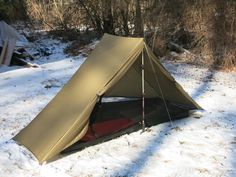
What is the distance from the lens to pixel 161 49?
10648mm

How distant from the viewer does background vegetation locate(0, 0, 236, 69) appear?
31.7 feet

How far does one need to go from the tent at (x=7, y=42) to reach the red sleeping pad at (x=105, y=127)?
18.3ft

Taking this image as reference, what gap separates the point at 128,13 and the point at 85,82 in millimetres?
6865

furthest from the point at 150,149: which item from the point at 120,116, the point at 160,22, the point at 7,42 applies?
the point at 7,42

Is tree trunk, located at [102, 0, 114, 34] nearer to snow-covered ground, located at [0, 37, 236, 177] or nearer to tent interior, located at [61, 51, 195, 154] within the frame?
snow-covered ground, located at [0, 37, 236, 177]

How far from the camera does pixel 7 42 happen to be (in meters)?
10.8

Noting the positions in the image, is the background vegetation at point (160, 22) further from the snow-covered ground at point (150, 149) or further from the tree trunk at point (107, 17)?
the snow-covered ground at point (150, 149)

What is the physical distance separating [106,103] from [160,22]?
5547 millimetres

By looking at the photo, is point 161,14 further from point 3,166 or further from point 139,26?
point 3,166

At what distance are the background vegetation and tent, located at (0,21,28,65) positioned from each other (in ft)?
5.79

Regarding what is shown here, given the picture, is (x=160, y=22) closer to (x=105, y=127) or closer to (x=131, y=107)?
(x=131, y=107)

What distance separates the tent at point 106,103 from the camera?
16.3ft

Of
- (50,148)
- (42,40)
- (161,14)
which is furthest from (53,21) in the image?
(50,148)

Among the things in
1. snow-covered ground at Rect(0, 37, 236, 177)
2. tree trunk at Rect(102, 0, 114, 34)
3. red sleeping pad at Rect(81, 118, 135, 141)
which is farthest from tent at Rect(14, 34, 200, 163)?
tree trunk at Rect(102, 0, 114, 34)
